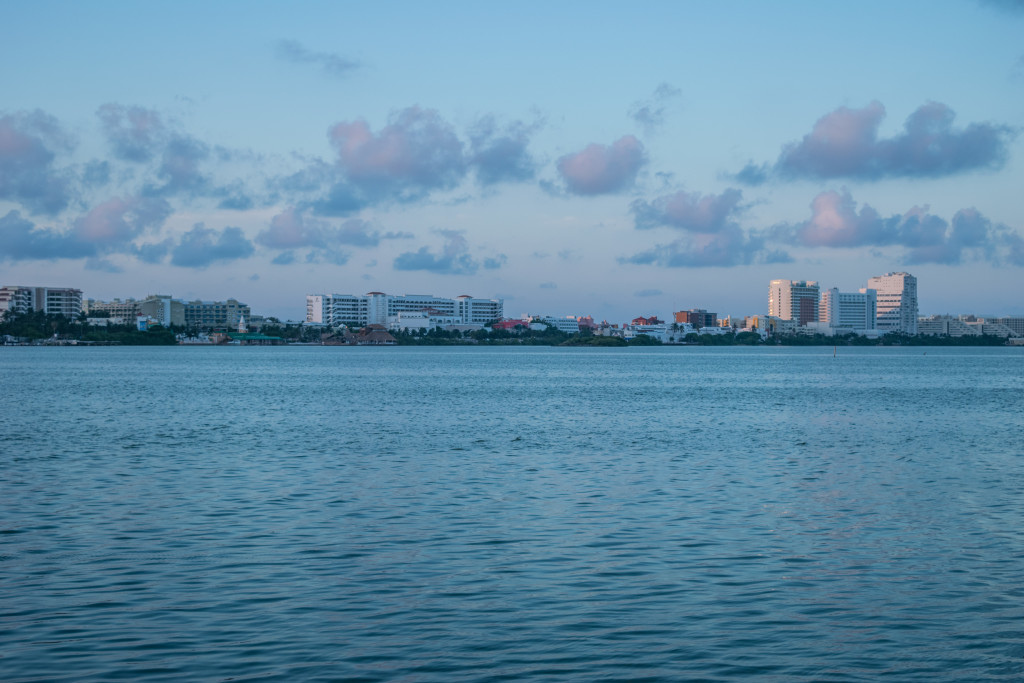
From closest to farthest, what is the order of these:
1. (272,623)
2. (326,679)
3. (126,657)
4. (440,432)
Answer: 1. (326,679)
2. (126,657)
3. (272,623)
4. (440,432)

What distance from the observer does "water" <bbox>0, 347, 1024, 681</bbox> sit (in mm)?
10523

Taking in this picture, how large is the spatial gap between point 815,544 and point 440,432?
2126cm

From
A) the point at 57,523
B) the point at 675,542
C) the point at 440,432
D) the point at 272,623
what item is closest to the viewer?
the point at 272,623

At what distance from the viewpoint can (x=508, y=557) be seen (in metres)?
15.1

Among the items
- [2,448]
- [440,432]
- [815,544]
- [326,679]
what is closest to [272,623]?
[326,679]

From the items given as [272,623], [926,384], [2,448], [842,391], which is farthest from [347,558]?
[926,384]

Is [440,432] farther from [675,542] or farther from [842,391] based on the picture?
[842,391]

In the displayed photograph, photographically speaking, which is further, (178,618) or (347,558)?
(347,558)

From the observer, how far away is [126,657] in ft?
34.1

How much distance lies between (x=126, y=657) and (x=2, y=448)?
22202mm

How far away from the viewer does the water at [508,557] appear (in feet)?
34.5

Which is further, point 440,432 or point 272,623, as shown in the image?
point 440,432

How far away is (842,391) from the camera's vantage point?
223 ft

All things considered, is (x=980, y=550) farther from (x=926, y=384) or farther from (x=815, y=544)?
(x=926, y=384)
